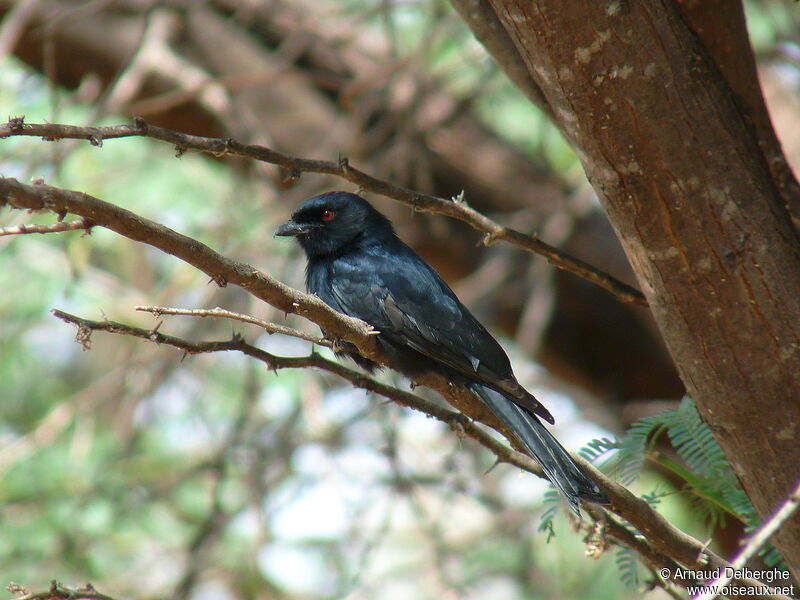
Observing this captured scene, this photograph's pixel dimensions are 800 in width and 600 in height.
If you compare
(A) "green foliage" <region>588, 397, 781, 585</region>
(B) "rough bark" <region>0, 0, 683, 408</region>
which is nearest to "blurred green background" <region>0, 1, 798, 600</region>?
(B) "rough bark" <region>0, 0, 683, 408</region>

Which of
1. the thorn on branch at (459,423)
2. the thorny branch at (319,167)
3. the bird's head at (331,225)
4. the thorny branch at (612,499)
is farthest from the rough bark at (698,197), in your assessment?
the bird's head at (331,225)

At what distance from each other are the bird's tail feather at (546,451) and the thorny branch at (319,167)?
1.80 ft

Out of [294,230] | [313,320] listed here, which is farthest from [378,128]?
[313,320]

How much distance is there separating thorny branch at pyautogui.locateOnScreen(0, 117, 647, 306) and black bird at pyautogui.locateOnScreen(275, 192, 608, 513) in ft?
1.75

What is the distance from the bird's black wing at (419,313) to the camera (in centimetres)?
330

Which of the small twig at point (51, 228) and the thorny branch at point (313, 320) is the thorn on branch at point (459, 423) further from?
the small twig at point (51, 228)

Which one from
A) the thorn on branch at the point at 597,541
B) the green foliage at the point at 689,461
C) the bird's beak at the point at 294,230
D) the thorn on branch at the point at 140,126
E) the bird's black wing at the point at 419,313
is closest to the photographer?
the thorn on branch at the point at 140,126

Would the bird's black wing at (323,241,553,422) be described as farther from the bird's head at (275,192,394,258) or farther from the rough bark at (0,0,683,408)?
the rough bark at (0,0,683,408)

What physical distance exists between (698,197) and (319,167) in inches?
44.9

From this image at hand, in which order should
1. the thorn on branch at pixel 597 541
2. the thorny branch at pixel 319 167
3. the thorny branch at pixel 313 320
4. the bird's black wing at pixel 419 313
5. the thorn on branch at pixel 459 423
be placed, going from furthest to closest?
the bird's black wing at pixel 419 313, the thorn on branch at pixel 459 423, the thorn on branch at pixel 597 541, the thorny branch at pixel 319 167, the thorny branch at pixel 313 320

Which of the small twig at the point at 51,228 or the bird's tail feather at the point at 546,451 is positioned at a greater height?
the small twig at the point at 51,228

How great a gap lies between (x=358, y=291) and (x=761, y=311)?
1.84 m

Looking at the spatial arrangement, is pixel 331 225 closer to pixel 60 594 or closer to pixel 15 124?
pixel 15 124

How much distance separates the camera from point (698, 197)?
2.46 m
